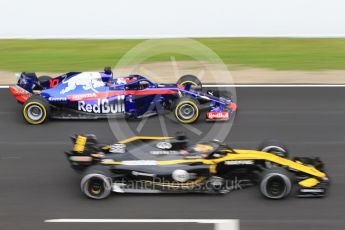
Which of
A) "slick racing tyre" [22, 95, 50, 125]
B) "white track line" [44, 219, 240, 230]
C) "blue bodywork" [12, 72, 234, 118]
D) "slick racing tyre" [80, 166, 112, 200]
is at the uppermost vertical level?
"blue bodywork" [12, 72, 234, 118]

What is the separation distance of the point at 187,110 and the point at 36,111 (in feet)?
9.38

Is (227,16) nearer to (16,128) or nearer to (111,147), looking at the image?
(16,128)

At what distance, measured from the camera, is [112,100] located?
13.0 metres

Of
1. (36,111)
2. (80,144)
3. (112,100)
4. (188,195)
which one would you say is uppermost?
(112,100)

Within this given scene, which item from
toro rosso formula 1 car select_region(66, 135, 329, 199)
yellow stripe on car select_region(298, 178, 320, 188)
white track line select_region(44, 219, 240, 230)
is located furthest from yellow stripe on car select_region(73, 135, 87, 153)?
yellow stripe on car select_region(298, 178, 320, 188)

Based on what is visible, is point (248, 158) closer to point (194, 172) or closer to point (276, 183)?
point (276, 183)

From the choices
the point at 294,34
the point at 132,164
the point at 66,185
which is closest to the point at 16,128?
the point at 66,185

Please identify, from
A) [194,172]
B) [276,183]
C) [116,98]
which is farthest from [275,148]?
[116,98]

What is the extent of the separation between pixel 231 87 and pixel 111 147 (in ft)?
20.0

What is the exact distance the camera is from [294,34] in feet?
67.7

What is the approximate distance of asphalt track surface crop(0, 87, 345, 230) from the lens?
345 inches

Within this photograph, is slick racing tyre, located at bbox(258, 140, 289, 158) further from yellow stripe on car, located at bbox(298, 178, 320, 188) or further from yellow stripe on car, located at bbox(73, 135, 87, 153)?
yellow stripe on car, located at bbox(73, 135, 87, 153)

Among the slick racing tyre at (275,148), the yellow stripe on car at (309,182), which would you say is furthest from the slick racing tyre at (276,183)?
the slick racing tyre at (275,148)

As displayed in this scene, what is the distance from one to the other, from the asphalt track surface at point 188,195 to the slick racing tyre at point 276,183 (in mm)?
132
